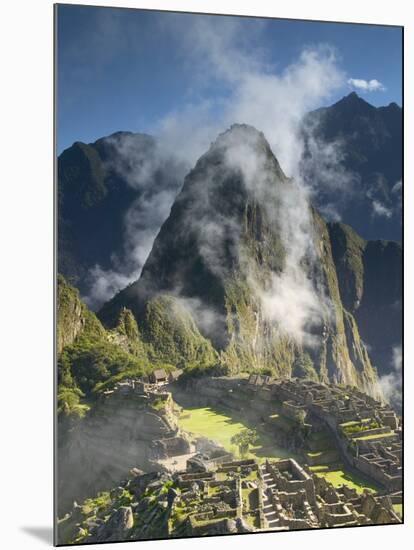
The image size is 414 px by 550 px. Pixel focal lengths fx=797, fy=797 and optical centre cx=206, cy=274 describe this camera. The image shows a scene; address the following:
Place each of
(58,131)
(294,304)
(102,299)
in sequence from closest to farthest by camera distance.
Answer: (58,131) → (102,299) → (294,304)

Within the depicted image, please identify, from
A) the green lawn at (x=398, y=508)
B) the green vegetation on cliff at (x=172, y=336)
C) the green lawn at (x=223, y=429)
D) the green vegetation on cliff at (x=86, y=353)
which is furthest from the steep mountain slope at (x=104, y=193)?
the green lawn at (x=398, y=508)

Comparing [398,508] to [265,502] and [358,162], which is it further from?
[358,162]

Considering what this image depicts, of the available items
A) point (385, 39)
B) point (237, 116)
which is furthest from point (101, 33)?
point (385, 39)

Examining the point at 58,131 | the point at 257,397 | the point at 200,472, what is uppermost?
the point at 58,131

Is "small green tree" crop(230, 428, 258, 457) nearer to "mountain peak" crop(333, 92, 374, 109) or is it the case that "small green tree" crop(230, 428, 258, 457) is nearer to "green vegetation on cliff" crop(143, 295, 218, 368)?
"green vegetation on cliff" crop(143, 295, 218, 368)

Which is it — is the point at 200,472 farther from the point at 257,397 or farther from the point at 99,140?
the point at 99,140

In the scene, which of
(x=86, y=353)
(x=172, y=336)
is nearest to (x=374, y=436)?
(x=172, y=336)
